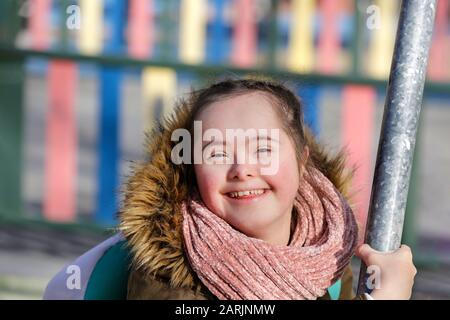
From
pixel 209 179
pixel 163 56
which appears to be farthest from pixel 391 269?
pixel 163 56

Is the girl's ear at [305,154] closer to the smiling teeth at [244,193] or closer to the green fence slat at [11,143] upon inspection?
the smiling teeth at [244,193]

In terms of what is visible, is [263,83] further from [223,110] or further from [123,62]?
[123,62]

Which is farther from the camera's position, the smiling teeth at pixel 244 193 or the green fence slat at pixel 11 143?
the green fence slat at pixel 11 143

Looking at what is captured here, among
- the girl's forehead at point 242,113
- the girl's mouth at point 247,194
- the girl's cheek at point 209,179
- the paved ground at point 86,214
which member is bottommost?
the paved ground at point 86,214

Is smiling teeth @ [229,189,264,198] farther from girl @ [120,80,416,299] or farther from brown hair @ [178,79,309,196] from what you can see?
brown hair @ [178,79,309,196]

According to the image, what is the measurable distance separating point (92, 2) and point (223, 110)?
3686mm

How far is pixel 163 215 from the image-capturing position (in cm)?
226

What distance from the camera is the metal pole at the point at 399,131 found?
6.61ft

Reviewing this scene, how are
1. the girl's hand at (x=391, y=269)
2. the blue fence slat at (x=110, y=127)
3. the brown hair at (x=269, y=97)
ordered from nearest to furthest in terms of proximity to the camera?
the girl's hand at (x=391, y=269)
the brown hair at (x=269, y=97)
the blue fence slat at (x=110, y=127)

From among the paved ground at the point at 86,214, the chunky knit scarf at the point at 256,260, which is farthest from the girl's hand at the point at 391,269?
the paved ground at the point at 86,214

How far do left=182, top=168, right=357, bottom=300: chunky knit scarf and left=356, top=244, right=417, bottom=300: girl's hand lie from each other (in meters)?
0.15

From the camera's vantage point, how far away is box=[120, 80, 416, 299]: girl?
2.15 m

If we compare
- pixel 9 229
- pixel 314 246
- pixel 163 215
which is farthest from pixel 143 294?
pixel 9 229

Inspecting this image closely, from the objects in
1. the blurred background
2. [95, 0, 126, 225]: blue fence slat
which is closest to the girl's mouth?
the blurred background
